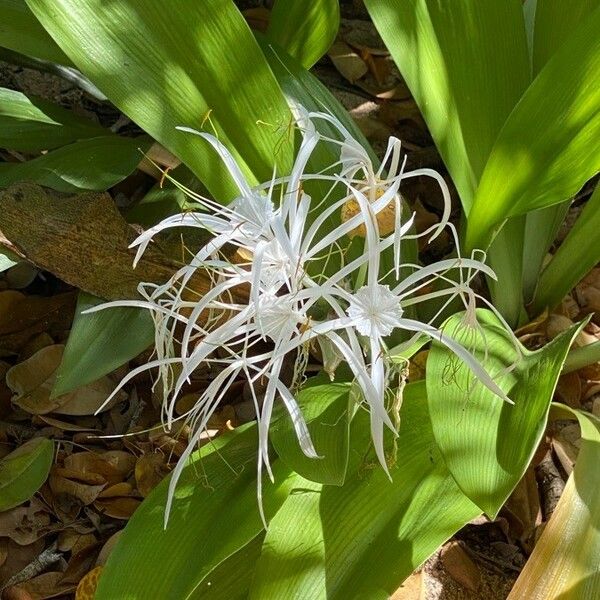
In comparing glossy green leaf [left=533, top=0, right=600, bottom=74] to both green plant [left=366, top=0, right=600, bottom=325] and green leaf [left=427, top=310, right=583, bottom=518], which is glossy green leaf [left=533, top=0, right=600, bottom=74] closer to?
green plant [left=366, top=0, right=600, bottom=325]

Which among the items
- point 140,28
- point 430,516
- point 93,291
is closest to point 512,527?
point 430,516

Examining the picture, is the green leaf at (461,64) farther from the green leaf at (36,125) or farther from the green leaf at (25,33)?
the green leaf at (36,125)

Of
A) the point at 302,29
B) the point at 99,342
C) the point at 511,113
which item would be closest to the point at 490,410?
the point at 511,113

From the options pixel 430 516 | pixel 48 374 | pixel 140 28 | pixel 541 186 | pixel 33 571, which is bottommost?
pixel 33 571

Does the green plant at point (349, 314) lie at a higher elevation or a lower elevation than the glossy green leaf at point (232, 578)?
higher

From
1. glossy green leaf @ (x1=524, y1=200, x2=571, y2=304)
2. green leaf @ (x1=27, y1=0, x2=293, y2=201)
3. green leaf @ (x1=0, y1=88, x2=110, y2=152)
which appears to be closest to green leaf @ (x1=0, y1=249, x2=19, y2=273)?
green leaf @ (x1=0, y1=88, x2=110, y2=152)

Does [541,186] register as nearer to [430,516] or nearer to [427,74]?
[427,74]

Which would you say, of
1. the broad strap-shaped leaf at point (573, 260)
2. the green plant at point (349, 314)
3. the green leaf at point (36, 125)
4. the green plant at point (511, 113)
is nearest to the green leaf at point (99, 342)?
the green plant at point (349, 314)

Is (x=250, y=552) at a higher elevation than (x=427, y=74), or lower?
lower
